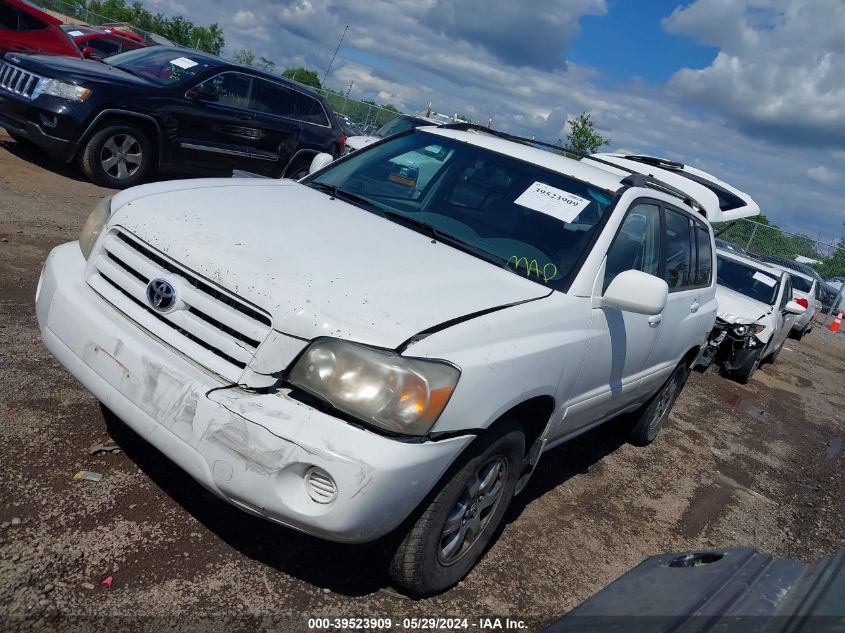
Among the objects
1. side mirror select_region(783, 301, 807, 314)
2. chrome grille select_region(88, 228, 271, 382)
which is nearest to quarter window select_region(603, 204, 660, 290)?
chrome grille select_region(88, 228, 271, 382)

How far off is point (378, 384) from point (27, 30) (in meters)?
12.1

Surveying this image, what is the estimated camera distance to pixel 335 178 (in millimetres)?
4164

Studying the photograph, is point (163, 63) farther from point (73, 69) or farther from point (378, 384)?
point (378, 384)

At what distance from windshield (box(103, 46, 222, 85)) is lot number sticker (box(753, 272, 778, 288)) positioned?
319 inches

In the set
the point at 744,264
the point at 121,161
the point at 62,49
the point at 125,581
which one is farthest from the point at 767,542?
the point at 62,49

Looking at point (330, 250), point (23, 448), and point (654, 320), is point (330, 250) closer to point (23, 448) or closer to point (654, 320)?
point (23, 448)

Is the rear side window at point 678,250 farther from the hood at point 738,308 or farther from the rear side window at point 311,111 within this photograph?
the rear side window at point 311,111

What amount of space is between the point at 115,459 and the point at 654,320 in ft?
9.72

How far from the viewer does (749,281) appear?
10484mm

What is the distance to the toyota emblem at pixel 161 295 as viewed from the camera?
8.93 feet

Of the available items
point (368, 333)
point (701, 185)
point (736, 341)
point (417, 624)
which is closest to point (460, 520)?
point (417, 624)

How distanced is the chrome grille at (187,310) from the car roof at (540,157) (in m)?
2.07

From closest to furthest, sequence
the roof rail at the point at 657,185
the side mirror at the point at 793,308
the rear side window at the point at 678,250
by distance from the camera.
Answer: the roof rail at the point at 657,185 → the rear side window at the point at 678,250 → the side mirror at the point at 793,308

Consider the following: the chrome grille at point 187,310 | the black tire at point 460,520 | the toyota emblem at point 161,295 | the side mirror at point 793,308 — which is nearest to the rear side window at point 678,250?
the black tire at point 460,520
